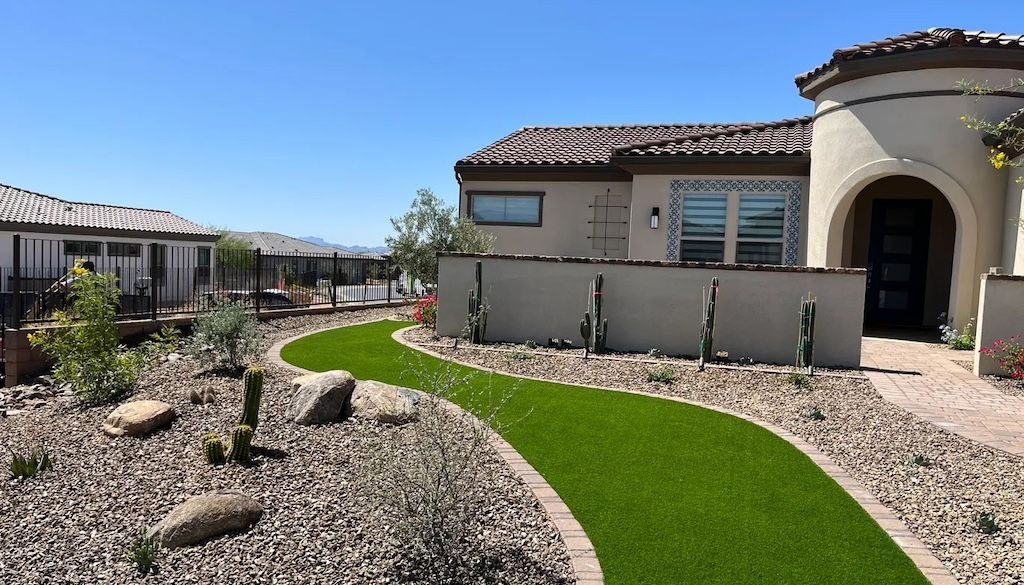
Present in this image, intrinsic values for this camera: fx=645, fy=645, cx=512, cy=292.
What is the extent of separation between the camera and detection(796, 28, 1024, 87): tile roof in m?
12.4

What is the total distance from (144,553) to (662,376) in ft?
24.2

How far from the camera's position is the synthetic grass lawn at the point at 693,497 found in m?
4.44

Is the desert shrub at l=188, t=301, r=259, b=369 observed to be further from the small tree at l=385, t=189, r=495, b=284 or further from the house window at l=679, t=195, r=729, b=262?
the house window at l=679, t=195, r=729, b=262

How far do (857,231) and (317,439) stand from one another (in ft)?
46.9

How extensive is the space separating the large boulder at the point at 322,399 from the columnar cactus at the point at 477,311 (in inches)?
200

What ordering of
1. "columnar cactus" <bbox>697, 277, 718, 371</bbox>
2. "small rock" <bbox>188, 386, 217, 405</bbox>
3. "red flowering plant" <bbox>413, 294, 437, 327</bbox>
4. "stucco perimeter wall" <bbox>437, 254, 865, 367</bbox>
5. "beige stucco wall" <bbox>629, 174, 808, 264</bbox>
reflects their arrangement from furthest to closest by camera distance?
"beige stucco wall" <bbox>629, 174, 808, 264</bbox> → "red flowering plant" <bbox>413, 294, 437, 327</bbox> → "stucco perimeter wall" <bbox>437, 254, 865, 367</bbox> → "columnar cactus" <bbox>697, 277, 718, 371</bbox> → "small rock" <bbox>188, 386, 217, 405</bbox>

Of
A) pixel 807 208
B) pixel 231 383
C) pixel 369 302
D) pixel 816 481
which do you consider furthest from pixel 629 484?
pixel 369 302

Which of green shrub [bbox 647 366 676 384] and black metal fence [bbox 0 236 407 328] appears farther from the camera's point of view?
black metal fence [bbox 0 236 407 328]

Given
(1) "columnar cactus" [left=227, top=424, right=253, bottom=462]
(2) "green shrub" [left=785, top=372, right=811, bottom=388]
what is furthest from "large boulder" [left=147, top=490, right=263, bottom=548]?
(2) "green shrub" [left=785, top=372, right=811, bottom=388]

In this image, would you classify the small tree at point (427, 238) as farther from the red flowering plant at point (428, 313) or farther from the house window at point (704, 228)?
the house window at point (704, 228)

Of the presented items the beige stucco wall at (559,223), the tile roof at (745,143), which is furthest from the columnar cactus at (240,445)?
the beige stucco wall at (559,223)

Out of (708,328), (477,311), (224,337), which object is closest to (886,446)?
(708,328)

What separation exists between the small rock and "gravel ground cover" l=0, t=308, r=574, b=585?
0.28 meters

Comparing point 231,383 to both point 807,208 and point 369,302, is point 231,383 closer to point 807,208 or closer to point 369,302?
point 369,302
